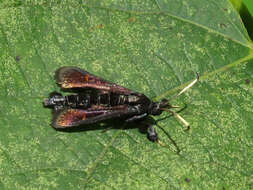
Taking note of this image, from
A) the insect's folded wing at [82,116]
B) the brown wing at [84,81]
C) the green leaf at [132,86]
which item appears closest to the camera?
the green leaf at [132,86]

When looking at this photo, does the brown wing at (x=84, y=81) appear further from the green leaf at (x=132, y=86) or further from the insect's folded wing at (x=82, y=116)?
the insect's folded wing at (x=82, y=116)

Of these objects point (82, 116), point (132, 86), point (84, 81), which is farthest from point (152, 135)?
point (84, 81)

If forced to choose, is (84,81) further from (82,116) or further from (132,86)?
(132,86)

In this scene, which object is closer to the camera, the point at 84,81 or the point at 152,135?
the point at 152,135

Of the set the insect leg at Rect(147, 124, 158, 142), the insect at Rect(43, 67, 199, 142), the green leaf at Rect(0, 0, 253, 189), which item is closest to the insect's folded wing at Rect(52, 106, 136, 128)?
the insect at Rect(43, 67, 199, 142)

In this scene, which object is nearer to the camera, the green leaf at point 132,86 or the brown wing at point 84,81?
the green leaf at point 132,86

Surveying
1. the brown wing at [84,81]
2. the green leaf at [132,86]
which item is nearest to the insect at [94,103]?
the brown wing at [84,81]

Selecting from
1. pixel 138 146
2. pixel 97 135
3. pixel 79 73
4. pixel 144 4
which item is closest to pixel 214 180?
pixel 138 146
